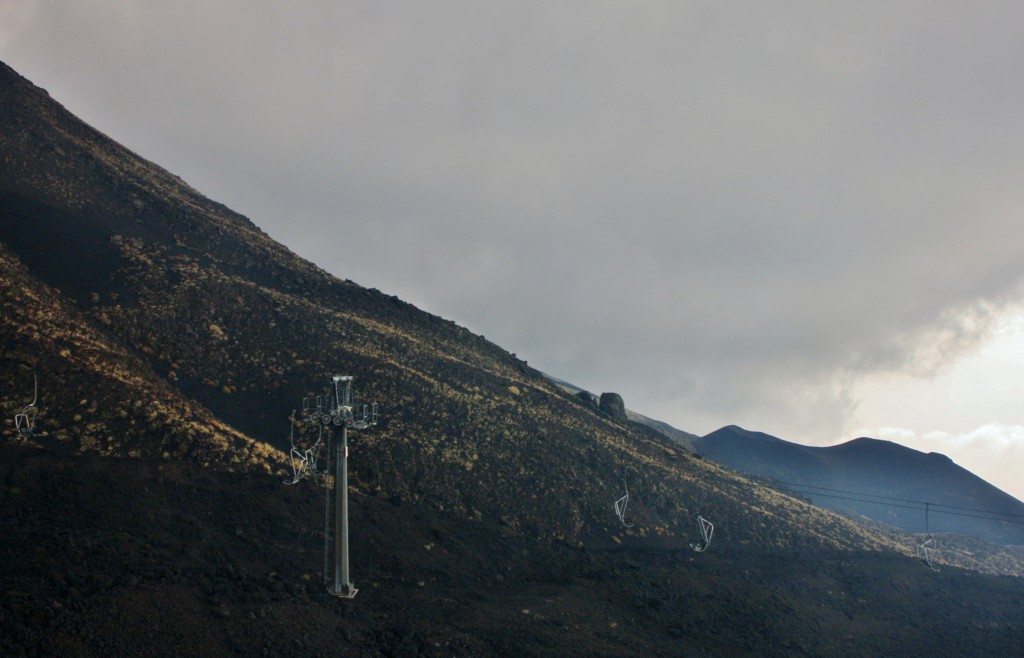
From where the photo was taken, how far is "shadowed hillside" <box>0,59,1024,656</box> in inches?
1020

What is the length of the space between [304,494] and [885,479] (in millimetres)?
126004

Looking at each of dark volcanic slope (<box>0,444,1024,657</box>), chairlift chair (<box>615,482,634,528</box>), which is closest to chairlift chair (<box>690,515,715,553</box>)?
dark volcanic slope (<box>0,444,1024,657</box>)

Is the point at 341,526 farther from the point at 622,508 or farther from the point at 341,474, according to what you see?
the point at 622,508

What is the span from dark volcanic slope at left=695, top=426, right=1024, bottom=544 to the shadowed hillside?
160 ft

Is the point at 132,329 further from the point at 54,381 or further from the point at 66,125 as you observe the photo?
the point at 66,125

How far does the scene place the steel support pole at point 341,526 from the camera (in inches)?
1089

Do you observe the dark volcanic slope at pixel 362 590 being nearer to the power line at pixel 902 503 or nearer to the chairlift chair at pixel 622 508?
the chairlift chair at pixel 622 508

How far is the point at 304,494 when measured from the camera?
37.0 meters

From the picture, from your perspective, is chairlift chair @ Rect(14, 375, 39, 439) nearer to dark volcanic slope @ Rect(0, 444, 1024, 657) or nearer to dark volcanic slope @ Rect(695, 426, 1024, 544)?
dark volcanic slope @ Rect(0, 444, 1024, 657)

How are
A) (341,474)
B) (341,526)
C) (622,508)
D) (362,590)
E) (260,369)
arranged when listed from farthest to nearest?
1. (622,508)
2. (260,369)
3. (362,590)
4. (341,526)
5. (341,474)

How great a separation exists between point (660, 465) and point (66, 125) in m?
70.8

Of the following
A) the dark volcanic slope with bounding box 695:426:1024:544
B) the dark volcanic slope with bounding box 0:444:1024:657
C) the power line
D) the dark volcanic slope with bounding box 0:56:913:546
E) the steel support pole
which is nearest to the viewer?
the dark volcanic slope with bounding box 0:444:1024:657

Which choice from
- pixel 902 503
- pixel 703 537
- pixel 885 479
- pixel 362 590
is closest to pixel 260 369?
pixel 362 590

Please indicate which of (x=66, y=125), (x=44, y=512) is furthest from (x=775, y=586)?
(x=66, y=125)
